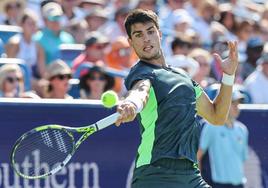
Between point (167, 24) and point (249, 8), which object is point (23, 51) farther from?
point (249, 8)

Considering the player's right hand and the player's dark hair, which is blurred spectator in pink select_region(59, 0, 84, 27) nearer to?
the player's dark hair

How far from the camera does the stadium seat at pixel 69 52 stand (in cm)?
1073

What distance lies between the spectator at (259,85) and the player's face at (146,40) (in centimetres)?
525

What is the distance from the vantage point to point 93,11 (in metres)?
11.8

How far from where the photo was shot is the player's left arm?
5.64m

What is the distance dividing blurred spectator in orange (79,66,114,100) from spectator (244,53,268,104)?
202 cm

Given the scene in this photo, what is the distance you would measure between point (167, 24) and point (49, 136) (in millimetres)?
7390

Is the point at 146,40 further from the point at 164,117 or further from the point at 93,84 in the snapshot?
the point at 93,84

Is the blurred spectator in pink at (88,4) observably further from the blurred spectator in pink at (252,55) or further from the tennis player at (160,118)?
the tennis player at (160,118)

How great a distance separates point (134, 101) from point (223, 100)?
121cm

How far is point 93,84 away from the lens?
30.5 ft

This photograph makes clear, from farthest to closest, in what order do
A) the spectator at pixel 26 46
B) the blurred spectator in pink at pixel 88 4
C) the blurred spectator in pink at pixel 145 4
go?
the blurred spectator in pink at pixel 145 4
the blurred spectator in pink at pixel 88 4
the spectator at pixel 26 46

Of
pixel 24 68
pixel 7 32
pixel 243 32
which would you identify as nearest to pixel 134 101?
pixel 24 68

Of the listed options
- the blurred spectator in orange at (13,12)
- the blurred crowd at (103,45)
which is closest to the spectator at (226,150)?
the blurred crowd at (103,45)
